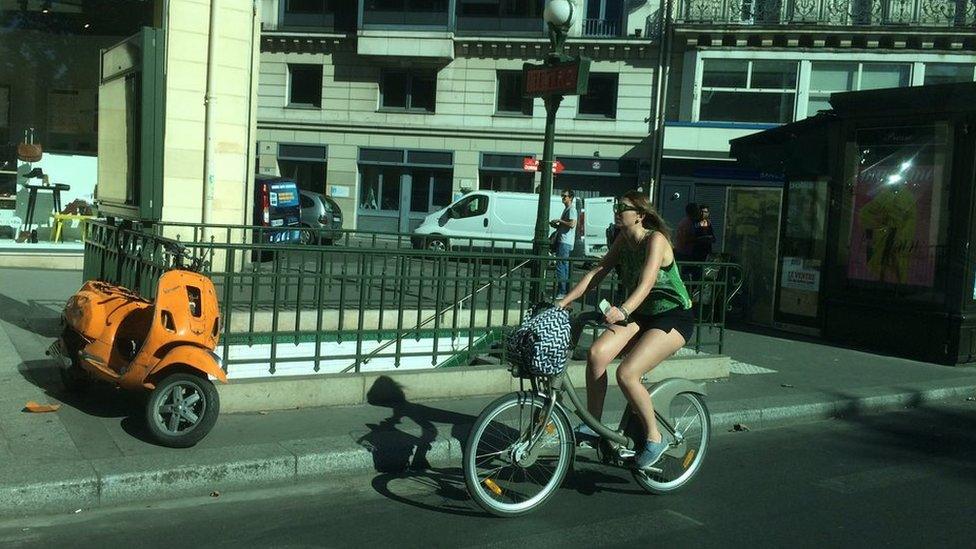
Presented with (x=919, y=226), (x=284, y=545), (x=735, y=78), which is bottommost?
(x=284, y=545)

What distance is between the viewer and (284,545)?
475 centimetres

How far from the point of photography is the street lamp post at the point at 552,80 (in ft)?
29.0

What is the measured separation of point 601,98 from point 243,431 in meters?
26.2

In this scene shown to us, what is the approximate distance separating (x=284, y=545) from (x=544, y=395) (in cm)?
155

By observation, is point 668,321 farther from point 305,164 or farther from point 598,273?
point 305,164

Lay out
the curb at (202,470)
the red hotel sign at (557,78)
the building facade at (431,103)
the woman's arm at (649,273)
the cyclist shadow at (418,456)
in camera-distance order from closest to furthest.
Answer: the curb at (202,470) → the woman's arm at (649,273) → the cyclist shadow at (418,456) → the red hotel sign at (557,78) → the building facade at (431,103)

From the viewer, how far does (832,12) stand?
28.3 m

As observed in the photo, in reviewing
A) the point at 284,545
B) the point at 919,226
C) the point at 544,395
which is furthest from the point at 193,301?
the point at 919,226

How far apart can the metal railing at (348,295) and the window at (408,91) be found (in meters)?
23.9

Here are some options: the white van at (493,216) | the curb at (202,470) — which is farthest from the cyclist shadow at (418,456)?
the white van at (493,216)

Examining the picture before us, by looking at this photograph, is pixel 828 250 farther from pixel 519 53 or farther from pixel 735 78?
pixel 519 53

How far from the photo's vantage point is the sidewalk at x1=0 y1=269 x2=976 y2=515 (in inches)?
207

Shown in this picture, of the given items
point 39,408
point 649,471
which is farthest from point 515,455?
point 39,408

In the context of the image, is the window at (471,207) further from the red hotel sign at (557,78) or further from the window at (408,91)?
the red hotel sign at (557,78)
